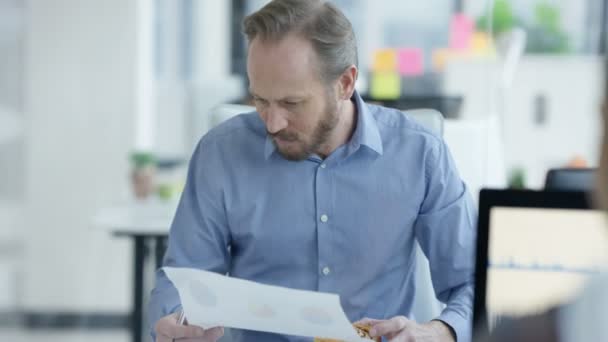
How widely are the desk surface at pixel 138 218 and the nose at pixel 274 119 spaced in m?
1.23

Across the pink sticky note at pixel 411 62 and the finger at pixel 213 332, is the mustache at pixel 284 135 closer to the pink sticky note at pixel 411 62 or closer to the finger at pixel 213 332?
the finger at pixel 213 332

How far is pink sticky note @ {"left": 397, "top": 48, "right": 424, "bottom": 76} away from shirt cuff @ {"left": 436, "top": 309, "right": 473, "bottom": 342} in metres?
4.23

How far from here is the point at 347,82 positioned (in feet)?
5.31

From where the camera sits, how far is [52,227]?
4426 mm

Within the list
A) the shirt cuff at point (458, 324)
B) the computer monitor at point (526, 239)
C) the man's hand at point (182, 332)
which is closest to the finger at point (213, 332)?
the man's hand at point (182, 332)

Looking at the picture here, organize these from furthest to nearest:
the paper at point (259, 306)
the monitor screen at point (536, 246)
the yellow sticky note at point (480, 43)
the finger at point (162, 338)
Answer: the yellow sticky note at point (480, 43) → the finger at point (162, 338) → the paper at point (259, 306) → the monitor screen at point (536, 246)

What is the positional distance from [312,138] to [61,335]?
118 inches

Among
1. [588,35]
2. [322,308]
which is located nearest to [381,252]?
[322,308]

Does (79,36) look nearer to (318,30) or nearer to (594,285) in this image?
(318,30)

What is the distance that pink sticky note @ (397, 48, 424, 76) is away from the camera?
5578 millimetres

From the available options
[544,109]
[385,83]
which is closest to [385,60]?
[385,83]

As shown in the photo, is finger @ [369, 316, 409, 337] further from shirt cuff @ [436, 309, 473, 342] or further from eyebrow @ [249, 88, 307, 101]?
eyebrow @ [249, 88, 307, 101]

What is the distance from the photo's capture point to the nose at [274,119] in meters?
1.53

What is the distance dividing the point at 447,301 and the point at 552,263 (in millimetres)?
642
